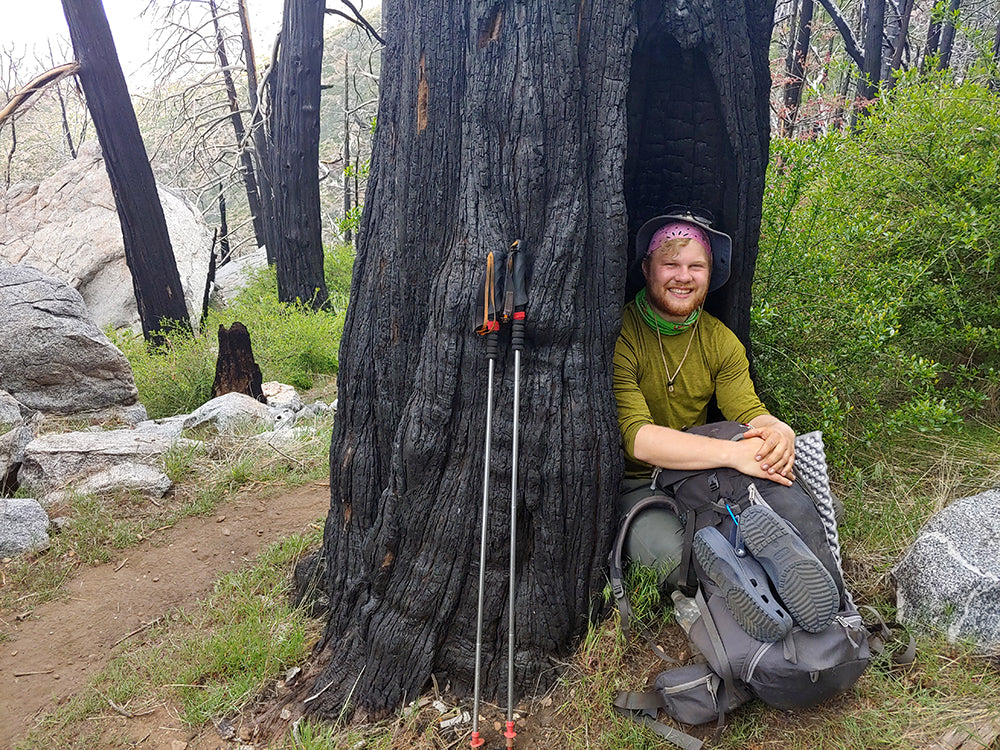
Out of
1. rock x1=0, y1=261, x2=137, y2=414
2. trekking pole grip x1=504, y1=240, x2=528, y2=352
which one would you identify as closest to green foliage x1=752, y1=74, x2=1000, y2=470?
trekking pole grip x1=504, y1=240, x2=528, y2=352

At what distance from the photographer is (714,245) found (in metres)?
3.07

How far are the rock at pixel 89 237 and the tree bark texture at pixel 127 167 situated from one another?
11.3 ft

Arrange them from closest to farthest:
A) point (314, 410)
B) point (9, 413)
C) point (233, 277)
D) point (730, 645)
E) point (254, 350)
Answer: point (730, 645) → point (9, 413) → point (314, 410) → point (254, 350) → point (233, 277)

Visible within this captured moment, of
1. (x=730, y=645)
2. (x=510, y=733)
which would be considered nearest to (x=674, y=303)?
(x=730, y=645)

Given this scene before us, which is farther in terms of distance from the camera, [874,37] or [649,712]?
[874,37]

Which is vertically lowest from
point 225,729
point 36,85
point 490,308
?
→ point 225,729

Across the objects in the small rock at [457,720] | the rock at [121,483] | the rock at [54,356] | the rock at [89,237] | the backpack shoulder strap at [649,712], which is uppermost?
the rock at [89,237]

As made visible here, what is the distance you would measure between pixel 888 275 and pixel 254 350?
775 cm

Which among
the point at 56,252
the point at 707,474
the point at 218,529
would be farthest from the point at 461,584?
the point at 56,252

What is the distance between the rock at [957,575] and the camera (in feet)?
8.42

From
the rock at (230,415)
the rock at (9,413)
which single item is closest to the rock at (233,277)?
the rock at (230,415)

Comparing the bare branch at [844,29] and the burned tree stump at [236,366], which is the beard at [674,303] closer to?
the burned tree stump at [236,366]

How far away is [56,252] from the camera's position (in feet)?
42.9

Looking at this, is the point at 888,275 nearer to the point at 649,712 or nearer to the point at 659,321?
the point at 659,321
